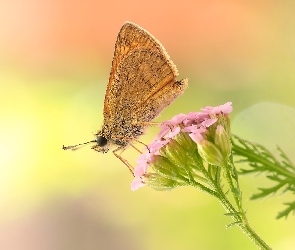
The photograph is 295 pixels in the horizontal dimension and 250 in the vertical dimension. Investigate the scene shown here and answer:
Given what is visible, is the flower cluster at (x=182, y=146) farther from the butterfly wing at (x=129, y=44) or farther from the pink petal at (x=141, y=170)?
the butterfly wing at (x=129, y=44)

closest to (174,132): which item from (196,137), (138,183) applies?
(196,137)

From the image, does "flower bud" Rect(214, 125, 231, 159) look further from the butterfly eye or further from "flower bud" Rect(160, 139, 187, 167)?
the butterfly eye

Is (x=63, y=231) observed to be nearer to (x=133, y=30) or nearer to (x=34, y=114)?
(x=34, y=114)

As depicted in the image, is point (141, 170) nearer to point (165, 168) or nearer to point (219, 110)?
point (165, 168)

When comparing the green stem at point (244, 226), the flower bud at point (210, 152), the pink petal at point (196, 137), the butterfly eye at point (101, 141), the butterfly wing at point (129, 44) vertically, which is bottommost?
the green stem at point (244, 226)

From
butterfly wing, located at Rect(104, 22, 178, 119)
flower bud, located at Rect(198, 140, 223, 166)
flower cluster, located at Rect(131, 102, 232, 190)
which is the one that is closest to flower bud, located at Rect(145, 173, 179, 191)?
flower cluster, located at Rect(131, 102, 232, 190)

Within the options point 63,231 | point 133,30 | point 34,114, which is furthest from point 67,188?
point 133,30

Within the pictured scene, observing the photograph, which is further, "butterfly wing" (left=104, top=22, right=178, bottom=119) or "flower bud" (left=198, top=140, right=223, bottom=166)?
"butterfly wing" (left=104, top=22, right=178, bottom=119)

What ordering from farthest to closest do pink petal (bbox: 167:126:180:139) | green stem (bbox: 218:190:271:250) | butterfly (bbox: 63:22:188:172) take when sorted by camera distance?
butterfly (bbox: 63:22:188:172) < pink petal (bbox: 167:126:180:139) < green stem (bbox: 218:190:271:250)

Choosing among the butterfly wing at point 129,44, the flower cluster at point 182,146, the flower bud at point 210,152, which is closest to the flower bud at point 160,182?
the flower cluster at point 182,146
